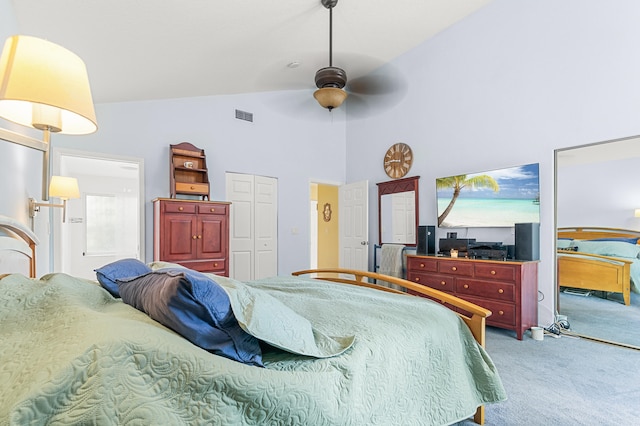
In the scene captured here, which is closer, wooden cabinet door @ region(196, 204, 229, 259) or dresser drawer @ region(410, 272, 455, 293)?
dresser drawer @ region(410, 272, 455, 293)

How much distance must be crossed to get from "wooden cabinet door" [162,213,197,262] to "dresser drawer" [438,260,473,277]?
289 centimetres

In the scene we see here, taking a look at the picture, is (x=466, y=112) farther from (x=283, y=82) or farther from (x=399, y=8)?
(x=283, y=82)

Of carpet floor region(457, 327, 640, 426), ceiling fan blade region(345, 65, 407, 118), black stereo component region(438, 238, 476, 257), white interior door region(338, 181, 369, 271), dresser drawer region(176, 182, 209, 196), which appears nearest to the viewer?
carpet floor region(457, 327, 640, 426)

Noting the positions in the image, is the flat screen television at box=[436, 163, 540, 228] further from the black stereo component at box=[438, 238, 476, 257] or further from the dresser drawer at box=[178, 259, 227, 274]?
the dresser drawer at box=[178, 259, 227, 274]

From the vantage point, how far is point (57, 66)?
829mm

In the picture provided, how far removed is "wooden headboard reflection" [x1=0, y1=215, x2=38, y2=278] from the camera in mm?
1394

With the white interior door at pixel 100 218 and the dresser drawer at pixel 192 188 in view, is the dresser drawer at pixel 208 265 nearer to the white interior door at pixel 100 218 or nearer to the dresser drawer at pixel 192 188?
the dresser drawer at pixel 192 188

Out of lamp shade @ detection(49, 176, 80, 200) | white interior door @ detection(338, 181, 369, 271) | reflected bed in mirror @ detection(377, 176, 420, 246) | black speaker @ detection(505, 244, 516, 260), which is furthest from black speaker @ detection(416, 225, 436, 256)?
lamp shade @ detection(49, 176, 80, 200)

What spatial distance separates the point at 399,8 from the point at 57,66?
3635 mm

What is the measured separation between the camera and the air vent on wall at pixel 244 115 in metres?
4.96

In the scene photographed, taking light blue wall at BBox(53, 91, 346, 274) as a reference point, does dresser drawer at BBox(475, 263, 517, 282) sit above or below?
below

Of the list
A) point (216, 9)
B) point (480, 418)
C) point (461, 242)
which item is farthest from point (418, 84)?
point (480, 418)

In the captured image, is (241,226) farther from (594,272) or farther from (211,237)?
(594,272)

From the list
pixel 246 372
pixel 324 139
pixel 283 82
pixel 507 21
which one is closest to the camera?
pixel 246 372
